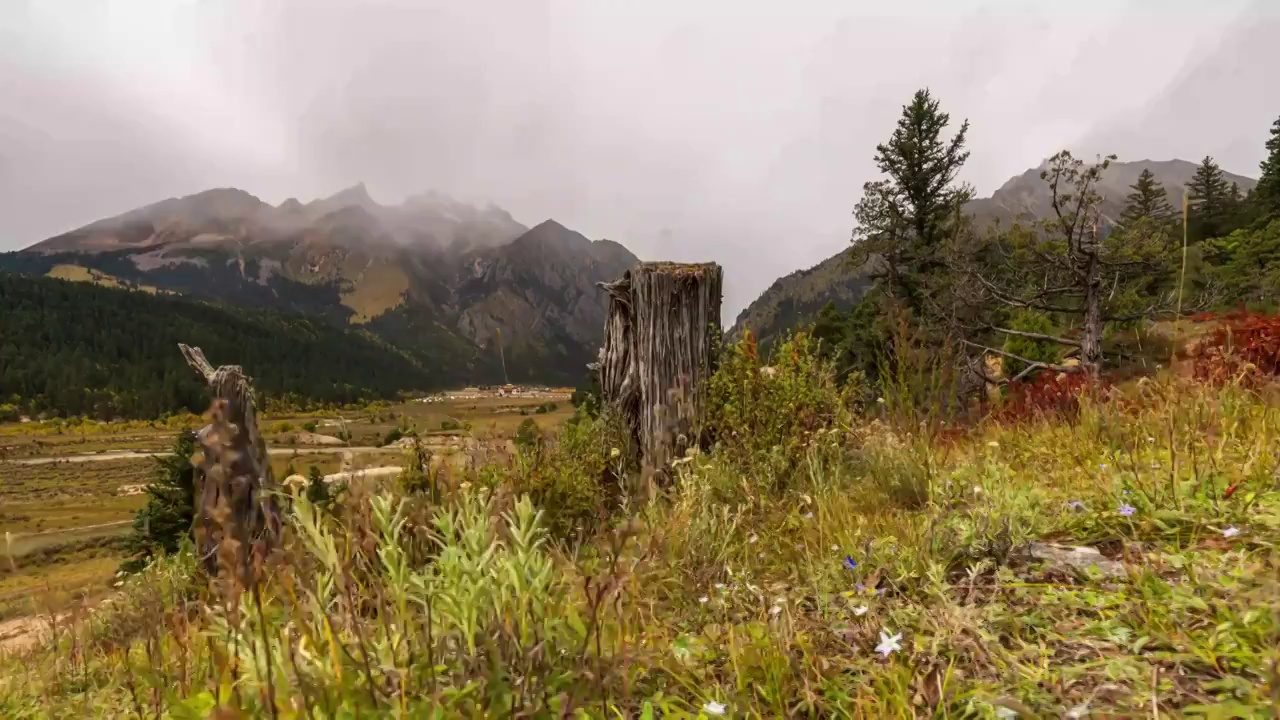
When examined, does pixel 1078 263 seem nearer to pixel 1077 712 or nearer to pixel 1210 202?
pixel 1077 712

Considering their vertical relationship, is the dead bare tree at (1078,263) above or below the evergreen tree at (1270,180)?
below

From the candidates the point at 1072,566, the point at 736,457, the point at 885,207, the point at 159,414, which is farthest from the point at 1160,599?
the point at 159,414

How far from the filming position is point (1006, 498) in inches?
94.8

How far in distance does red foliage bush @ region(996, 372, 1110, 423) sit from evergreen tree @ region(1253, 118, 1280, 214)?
5108cm

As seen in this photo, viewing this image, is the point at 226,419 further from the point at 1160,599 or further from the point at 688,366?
the point at 688,366

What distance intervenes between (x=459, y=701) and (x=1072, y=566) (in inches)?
82.3

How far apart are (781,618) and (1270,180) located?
61.5 meters

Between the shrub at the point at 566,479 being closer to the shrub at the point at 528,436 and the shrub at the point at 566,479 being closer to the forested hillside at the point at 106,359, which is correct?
the shrub at the point at 528,436

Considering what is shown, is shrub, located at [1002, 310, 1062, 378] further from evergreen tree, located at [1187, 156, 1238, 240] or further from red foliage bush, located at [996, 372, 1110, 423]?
evergreen tree, located at [1187, 156, 1238, 240]

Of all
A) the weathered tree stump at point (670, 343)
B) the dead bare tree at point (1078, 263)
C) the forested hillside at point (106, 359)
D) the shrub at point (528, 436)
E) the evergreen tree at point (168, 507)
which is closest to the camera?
the weathered tree stump at point (670, 343)

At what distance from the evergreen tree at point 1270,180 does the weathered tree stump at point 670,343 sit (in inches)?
2165

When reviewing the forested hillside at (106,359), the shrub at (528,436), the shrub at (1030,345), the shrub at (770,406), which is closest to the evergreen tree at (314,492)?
the shrub at (528,436)

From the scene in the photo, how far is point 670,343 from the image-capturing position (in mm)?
5508

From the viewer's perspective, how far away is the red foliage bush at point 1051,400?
4.64 meters
